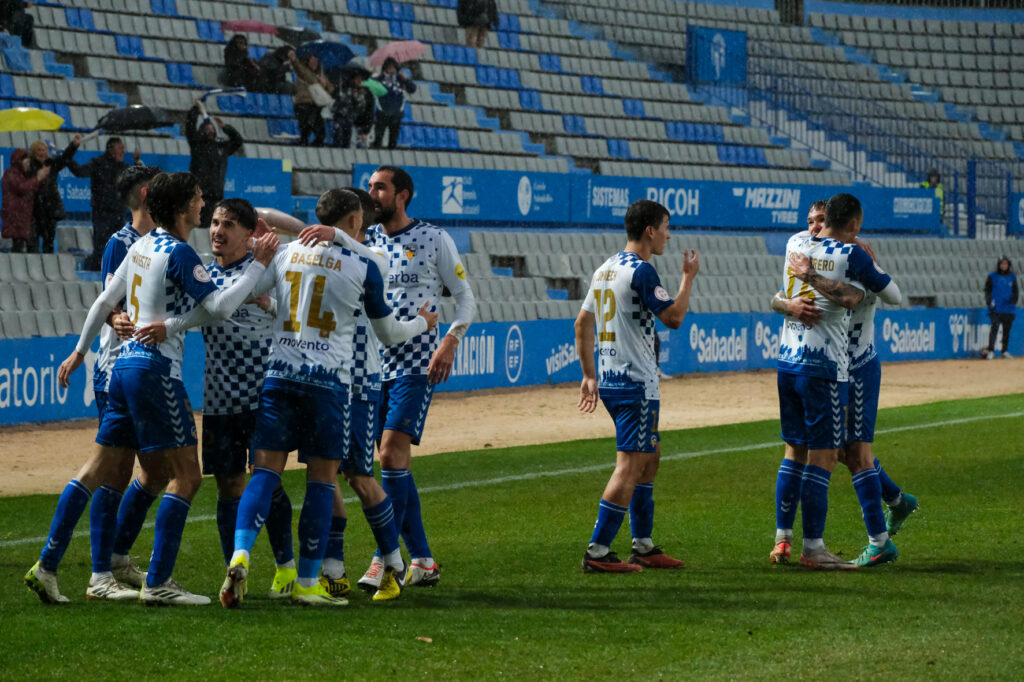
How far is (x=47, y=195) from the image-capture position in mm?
16562

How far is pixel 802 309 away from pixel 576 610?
224 cm

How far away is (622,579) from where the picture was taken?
732cm

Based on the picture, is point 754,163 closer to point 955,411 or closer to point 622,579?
point 955,411

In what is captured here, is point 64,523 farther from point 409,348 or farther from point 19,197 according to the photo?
point 19,197

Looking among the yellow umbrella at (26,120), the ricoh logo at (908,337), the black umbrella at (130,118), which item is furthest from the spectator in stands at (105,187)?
the ricoh logo at (908,337)

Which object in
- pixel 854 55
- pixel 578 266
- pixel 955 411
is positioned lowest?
pixel 955 411

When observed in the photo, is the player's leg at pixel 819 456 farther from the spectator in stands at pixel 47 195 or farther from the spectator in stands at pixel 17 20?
the spectator in stands at pixel 17 20

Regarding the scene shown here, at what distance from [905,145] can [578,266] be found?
1275 cm

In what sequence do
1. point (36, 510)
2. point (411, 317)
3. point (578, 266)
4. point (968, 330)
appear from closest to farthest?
1. point (411, 317)
2. point (36, 510)
3. point (578, 266)
4. point (968, 330)

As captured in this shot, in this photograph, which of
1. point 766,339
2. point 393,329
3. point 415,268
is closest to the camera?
point 393,329

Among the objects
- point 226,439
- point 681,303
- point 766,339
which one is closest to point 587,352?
point 681,303

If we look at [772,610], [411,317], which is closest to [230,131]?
[411,317]

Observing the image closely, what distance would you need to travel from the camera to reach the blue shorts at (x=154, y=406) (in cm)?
626

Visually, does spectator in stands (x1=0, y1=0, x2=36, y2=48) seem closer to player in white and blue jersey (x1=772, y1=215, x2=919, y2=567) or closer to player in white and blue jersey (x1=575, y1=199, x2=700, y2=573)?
player in white and blue jersey (x1=575, y1=199, x2=700, y2=573)
